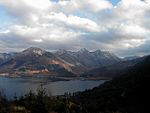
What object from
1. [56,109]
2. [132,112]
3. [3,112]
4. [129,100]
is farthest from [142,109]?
[3,112]

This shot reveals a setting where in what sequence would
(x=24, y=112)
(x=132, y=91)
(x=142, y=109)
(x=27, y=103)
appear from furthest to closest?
(x=132, y=91) < (x=142, y=109) < (x=27, y=103) < (x=24, y=112)

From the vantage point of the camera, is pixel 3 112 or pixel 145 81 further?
pixel 145 81

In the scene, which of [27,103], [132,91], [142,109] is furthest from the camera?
[132,91]

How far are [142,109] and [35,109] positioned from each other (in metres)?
50.3

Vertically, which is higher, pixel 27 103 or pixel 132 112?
pixel 27 103

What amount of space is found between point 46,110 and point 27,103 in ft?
14.5

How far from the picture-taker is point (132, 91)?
102000mm

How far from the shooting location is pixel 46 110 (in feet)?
112

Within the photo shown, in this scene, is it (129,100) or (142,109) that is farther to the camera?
(129,100)

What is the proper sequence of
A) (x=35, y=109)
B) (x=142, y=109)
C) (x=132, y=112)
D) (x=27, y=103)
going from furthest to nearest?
(x=142, y=109), (x=132, y=112), (x=27, y=103), (x=35, y=109)

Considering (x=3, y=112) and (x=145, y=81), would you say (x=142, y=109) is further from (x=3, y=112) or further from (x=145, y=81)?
(x=3, y=112)

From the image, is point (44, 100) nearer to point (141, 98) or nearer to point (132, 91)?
point (141, 98)

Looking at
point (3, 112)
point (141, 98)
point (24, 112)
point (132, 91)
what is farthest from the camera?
point (132, 91)

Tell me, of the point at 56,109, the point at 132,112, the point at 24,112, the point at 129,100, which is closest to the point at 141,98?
the point at 129,100
